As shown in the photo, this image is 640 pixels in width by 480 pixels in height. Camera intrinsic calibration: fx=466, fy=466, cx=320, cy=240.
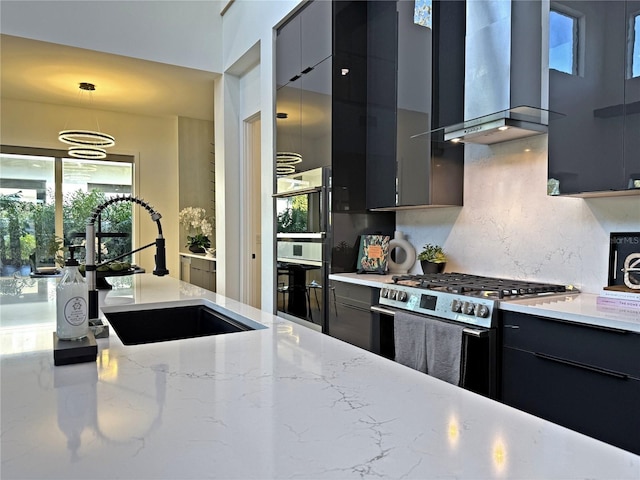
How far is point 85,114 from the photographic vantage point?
6.02 meters

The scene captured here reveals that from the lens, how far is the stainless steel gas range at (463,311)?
1.98 metres

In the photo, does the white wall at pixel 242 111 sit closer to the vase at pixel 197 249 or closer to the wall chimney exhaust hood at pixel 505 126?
the vase at pixel 197 249

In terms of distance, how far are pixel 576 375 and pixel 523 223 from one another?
1.12 meters

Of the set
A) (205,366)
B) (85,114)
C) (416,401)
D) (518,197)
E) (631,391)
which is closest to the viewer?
(416,401)

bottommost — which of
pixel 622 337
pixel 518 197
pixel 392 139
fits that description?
pixel 622 337

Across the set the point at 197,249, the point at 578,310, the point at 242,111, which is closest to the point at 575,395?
the point at 578,310

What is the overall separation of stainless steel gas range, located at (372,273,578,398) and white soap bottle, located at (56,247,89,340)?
4.98 feet

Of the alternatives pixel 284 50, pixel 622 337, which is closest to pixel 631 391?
pixel 622 337

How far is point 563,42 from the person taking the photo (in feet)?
6.72

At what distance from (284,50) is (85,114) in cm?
362

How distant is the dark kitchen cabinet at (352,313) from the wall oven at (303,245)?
107 mm

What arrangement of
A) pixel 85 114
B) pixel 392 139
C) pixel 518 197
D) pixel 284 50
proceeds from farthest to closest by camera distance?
pixel 85 114, pixel 284 50, pixel 392 139, pixel 518 197

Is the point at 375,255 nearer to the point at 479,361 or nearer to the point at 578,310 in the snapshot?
the point at 479,361

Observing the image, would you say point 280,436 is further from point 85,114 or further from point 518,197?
point 85,114
